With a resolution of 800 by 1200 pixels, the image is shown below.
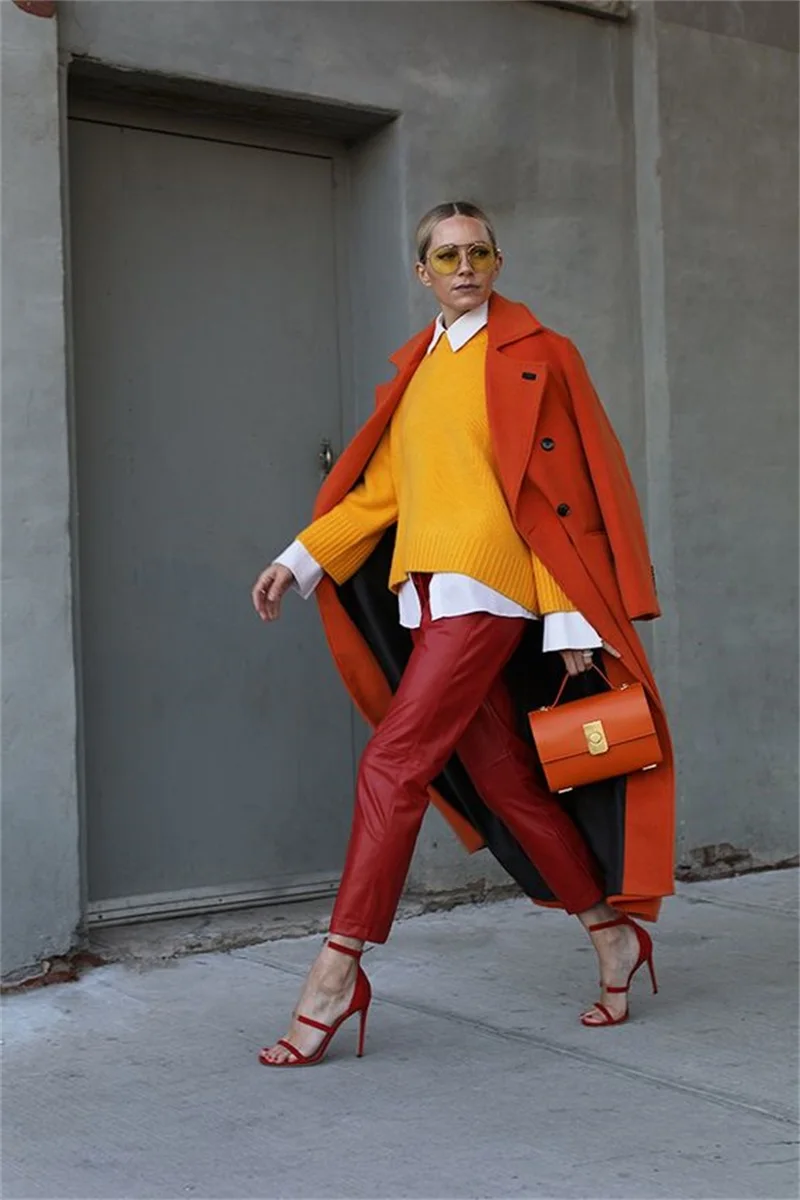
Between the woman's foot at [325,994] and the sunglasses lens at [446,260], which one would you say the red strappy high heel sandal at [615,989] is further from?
the sunglasses lens at [446,260]

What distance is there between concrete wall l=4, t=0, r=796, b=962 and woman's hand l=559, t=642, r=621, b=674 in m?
1.75

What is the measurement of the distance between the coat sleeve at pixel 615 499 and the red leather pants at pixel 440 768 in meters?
0.28

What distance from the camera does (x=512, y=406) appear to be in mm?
3693

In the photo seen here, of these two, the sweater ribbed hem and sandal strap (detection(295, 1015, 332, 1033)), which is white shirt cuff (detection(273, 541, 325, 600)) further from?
sandal strap (detection(295, 1015, 332, 1033))

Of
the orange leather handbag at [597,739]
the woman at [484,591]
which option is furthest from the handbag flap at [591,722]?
the woman at [484,591]

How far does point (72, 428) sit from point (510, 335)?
4.86ft

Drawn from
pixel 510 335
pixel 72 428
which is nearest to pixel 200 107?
pixel 72 428

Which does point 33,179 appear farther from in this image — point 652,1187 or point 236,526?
point 652,1187

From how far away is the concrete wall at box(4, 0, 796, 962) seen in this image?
5.34 m

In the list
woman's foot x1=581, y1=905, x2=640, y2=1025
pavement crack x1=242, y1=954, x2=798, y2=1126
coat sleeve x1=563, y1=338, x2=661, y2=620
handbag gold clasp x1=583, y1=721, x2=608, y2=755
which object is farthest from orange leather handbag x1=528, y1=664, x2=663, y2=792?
pavement crack x1=242, y1=954, x2=798, y2=1126

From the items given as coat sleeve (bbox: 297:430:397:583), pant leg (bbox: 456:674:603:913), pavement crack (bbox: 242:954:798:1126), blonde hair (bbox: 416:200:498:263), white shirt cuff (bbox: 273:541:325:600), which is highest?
blonde hair (bbox: 416:200:498:263)

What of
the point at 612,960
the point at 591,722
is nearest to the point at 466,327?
the point at 591,722

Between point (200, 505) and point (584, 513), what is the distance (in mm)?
1790

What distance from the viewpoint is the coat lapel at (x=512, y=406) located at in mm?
3666
